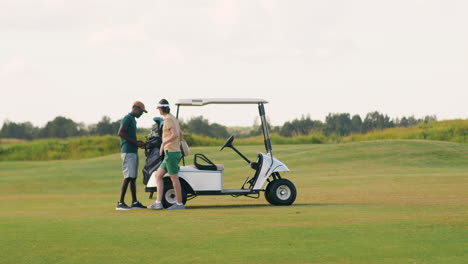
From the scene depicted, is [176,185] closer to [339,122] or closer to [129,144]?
[129,144]

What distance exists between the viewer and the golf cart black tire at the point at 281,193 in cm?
1741

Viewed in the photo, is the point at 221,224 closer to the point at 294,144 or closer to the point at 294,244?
the point at 294,244

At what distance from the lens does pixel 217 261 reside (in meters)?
8.98

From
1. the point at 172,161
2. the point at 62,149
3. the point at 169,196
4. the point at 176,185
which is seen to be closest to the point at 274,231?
the point at 176,185

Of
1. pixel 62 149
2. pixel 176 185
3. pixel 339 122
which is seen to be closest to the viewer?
pixel 176 185

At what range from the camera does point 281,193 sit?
688 inches

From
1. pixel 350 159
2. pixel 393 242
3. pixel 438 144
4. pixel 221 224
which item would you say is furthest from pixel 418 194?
pixel 438 144

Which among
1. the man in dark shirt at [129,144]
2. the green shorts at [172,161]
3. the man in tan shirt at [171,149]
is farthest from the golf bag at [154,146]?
the green shorts at [172,161]

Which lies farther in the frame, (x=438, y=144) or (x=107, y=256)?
(x=438, y=144)

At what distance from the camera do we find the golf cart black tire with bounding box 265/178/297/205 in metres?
17.4

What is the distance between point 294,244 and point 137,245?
197 cm

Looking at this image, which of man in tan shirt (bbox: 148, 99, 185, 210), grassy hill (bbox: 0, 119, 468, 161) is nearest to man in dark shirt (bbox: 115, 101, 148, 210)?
man in tan shirt (bbox: 148, 99, 185, 210)

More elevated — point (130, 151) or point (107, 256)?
point (130, 151)

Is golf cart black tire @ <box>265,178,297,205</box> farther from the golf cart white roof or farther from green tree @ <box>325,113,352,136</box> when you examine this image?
green tree @ <box>325,113,352,136</box>
